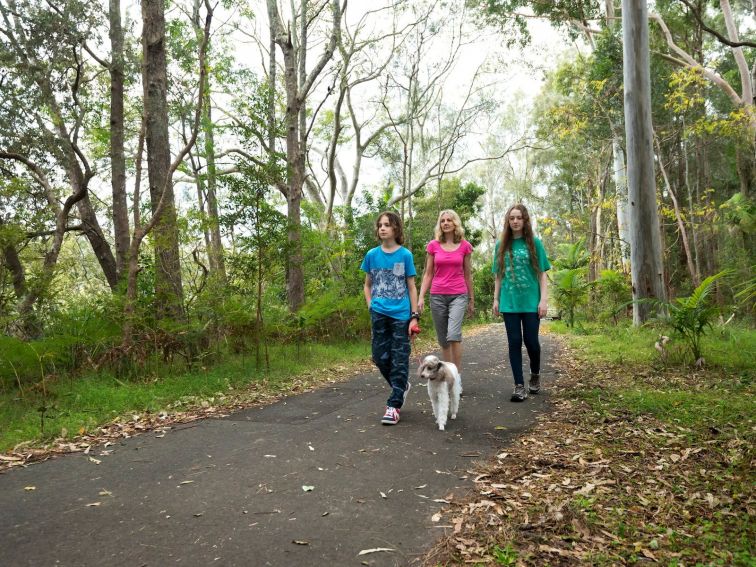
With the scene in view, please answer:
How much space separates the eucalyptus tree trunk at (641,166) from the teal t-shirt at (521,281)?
17.2ft

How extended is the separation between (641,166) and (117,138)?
1180cm

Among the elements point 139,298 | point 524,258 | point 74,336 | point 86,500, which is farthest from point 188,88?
point 86,500

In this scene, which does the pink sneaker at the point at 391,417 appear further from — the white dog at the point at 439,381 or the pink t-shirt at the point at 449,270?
the pink t-shirt at the point at 449,270

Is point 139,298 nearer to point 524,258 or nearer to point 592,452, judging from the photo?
point 524,258

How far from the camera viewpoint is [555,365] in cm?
823

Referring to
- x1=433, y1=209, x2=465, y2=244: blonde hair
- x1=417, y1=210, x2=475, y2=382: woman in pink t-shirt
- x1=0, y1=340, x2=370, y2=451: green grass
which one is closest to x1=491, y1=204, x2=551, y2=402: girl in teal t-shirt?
x1=417, y1=210, x2=475, y2=382: woman in pink t-shirt

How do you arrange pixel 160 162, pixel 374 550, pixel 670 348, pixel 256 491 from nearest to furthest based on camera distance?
pixel 374 550 < pixel 256 491 < pixel 670 348 < pixel 160 162

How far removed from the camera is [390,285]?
16.4 ft

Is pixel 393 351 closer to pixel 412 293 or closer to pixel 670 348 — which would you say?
pixel 412 293

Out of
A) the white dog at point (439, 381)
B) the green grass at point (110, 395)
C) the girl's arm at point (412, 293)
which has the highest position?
the girl's arm at point (412, 293)

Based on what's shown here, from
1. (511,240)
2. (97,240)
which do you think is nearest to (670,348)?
(511,240)

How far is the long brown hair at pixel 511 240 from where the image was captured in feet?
18.1

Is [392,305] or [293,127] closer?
[392,305]

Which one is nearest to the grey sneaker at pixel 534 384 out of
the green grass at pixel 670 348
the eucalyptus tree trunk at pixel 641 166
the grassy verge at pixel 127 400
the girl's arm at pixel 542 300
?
the girl's arm at pixel 542 300
